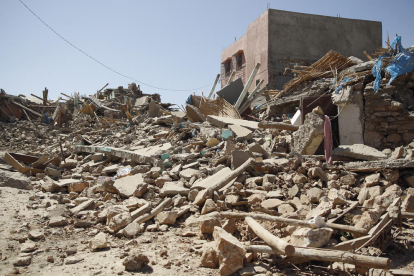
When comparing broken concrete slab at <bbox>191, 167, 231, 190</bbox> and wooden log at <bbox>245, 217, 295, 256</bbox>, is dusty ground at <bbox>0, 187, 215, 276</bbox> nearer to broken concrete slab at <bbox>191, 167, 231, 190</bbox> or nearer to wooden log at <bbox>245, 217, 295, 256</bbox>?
wooden log at <bbox>245, 217, 295, 256</bbox>

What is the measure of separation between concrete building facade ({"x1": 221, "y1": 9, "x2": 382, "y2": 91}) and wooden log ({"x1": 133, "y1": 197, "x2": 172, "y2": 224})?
1261 cm

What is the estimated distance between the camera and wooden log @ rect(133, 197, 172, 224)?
4.34 metres

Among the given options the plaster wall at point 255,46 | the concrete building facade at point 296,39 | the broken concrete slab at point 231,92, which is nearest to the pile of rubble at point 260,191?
the broken concrete slab at point 231,92

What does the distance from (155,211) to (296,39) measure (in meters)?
15.4

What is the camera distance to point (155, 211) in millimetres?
4566

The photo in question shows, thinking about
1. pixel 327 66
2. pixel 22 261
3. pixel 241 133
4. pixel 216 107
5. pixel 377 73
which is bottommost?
pixel 22 261

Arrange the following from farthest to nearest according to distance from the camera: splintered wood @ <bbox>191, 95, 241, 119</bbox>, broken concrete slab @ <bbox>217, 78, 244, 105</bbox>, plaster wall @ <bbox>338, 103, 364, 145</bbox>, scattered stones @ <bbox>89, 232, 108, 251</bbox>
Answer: broken concrete slab @ <bbox>217, 78, 244, 105</bbox>
splintered wood @ <bbox>191, 95, 241, 119</bbox>
plaster wall @ <bbox>338, 103, 364, 145</bbox>
scattered stones @ <bbox>89, 232, 108, 251</bbox>

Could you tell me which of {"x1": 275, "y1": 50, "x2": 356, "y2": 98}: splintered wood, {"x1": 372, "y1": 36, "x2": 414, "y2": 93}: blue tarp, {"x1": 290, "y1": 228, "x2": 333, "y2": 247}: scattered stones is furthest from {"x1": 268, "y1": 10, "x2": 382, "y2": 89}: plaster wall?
{"x1": 290, "y1": 228, "x2": 333, "y2": 247}: scattered stones

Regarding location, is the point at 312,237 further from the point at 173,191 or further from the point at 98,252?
the point at 173,191

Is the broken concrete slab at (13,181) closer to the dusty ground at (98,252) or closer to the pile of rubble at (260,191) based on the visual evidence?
the pile of rubble at (260,191)

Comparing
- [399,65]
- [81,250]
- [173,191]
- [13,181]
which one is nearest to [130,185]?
[173,191]

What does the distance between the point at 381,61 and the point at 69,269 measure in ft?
23.1

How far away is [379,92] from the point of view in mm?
6449

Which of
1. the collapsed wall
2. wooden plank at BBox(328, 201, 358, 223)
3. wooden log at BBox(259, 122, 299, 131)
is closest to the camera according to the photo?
wooden plank at BBox(328, 201, 358, 223)
